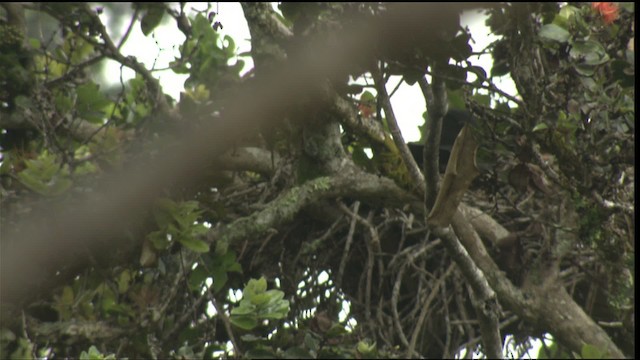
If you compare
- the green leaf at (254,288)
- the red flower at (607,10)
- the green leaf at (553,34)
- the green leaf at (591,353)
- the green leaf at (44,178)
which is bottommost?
the green leaf at (591,353)

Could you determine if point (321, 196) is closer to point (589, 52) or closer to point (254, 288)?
point (254, 288)

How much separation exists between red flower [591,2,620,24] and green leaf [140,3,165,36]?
1.17 metres

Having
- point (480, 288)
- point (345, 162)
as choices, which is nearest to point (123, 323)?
point (345, 162)

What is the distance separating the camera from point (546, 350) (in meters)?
2.94

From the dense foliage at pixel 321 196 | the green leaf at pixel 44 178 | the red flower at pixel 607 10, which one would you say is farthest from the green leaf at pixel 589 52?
the green leaf at pixel 44 178

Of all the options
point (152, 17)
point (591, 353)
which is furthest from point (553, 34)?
point (152, 17)

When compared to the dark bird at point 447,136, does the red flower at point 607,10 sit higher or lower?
higher

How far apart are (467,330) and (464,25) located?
4.24 ft

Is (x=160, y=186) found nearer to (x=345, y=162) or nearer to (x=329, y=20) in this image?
(x=345, y=162)

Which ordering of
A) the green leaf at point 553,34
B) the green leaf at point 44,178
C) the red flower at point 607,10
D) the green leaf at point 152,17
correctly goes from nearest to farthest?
the green leaf at point 152,17, the green leaf at point 553,34, the green leaf at point 44,178, the red flower at point 607,10

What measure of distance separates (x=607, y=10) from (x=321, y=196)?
0.88 meters

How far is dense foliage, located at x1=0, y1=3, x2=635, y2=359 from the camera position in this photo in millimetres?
2012

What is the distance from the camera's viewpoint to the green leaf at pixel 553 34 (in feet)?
6.96

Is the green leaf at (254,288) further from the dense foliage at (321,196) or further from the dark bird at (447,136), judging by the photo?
the dark bird at (447,136)
